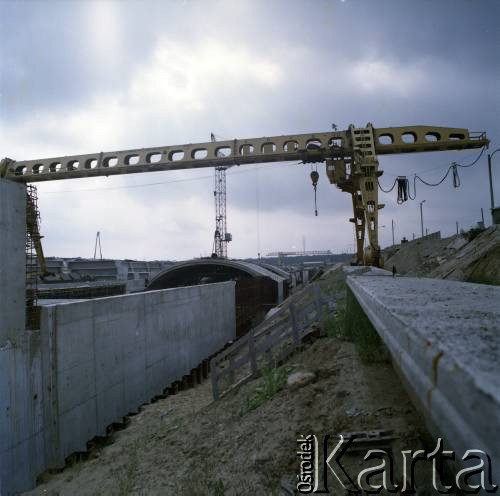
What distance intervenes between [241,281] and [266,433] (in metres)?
22.0

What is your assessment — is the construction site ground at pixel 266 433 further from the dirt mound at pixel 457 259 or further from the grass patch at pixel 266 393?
the dirt mound at pixel 457 259

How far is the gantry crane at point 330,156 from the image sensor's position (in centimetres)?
1445

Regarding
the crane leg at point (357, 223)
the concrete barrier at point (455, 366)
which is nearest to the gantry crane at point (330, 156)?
the crane leg at point (357, 223)

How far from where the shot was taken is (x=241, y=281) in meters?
26.0

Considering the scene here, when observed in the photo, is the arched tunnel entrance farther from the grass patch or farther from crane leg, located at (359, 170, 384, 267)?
the grass patch

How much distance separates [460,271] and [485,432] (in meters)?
12.4

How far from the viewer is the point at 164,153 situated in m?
17.6

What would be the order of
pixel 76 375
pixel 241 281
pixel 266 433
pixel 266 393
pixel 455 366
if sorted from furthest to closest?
1. pixel 241 281
2. pixel 76 375
3. pixel 266 393
4. pixel 266 433
5. pixel 455 366

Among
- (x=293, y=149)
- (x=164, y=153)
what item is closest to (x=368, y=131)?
(x=293, y=149)

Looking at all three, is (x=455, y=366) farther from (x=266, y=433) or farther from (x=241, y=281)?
(x=241, y=281)

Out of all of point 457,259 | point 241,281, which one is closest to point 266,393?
point 457,259

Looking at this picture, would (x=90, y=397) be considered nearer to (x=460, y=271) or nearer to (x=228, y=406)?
(x=228, y=406)

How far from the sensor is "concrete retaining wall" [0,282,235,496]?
24.3 ft

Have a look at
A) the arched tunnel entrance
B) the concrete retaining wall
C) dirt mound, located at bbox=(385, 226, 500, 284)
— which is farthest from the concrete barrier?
the arched tunnel entrance
